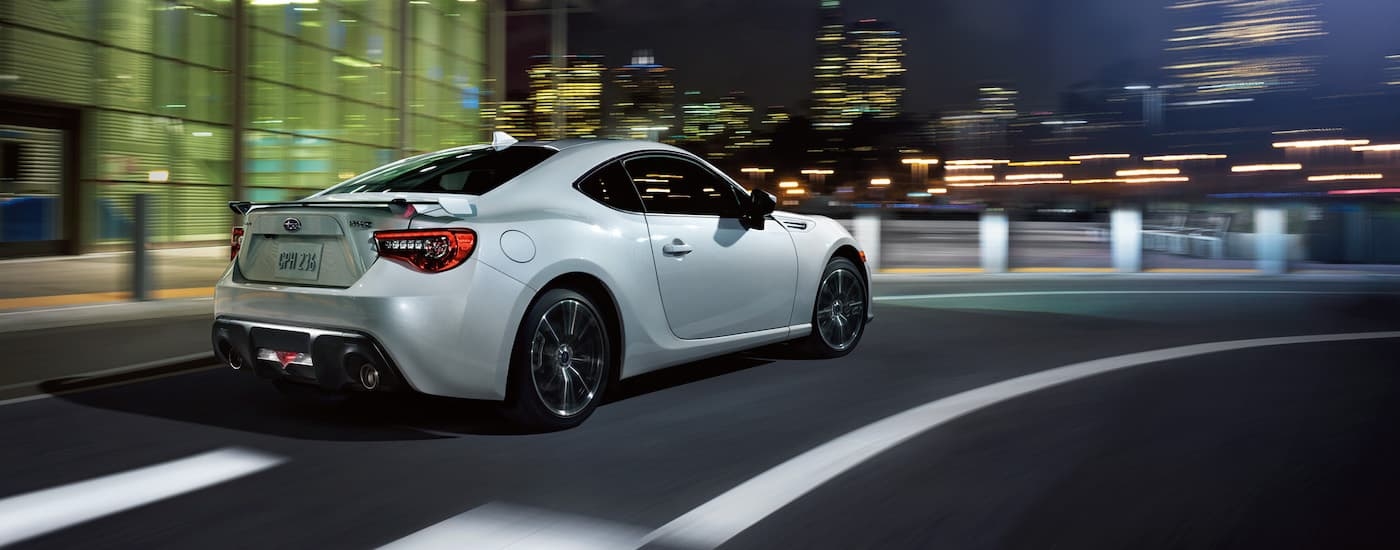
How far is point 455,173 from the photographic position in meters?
5.69

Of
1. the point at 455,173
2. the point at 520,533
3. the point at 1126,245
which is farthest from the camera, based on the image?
the point at 1126,245

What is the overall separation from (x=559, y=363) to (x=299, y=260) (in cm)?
120

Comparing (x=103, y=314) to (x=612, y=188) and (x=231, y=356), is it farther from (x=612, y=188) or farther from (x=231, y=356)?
(x=612, y=188)

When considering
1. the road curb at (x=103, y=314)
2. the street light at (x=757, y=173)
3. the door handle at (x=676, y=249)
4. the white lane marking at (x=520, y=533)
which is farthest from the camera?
the street light at (x=757, y=173)

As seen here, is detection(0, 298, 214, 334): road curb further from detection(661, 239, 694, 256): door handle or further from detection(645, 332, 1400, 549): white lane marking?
detection(645, 332, 1400, 549): white lane marking

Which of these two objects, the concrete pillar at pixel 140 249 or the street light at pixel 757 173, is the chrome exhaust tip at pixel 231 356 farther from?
the street light at pixel 757 173

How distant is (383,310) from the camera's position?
4660 millimetres

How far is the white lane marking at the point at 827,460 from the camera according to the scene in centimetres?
375

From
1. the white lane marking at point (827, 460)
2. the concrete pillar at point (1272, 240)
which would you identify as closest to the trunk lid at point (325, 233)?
the white lane marking at point (827, 460)

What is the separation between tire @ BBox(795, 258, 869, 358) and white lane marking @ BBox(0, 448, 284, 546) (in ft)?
12.2

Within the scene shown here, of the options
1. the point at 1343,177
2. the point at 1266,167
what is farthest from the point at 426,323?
the point at 1266,167

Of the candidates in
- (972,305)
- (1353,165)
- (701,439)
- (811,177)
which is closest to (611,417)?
(701,439)

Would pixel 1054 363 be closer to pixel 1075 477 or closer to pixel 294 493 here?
pixel 1075 477

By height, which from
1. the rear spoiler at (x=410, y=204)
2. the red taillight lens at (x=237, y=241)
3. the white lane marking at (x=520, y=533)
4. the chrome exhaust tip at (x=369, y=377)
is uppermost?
the rear spoiler at (x=410, y=204)
